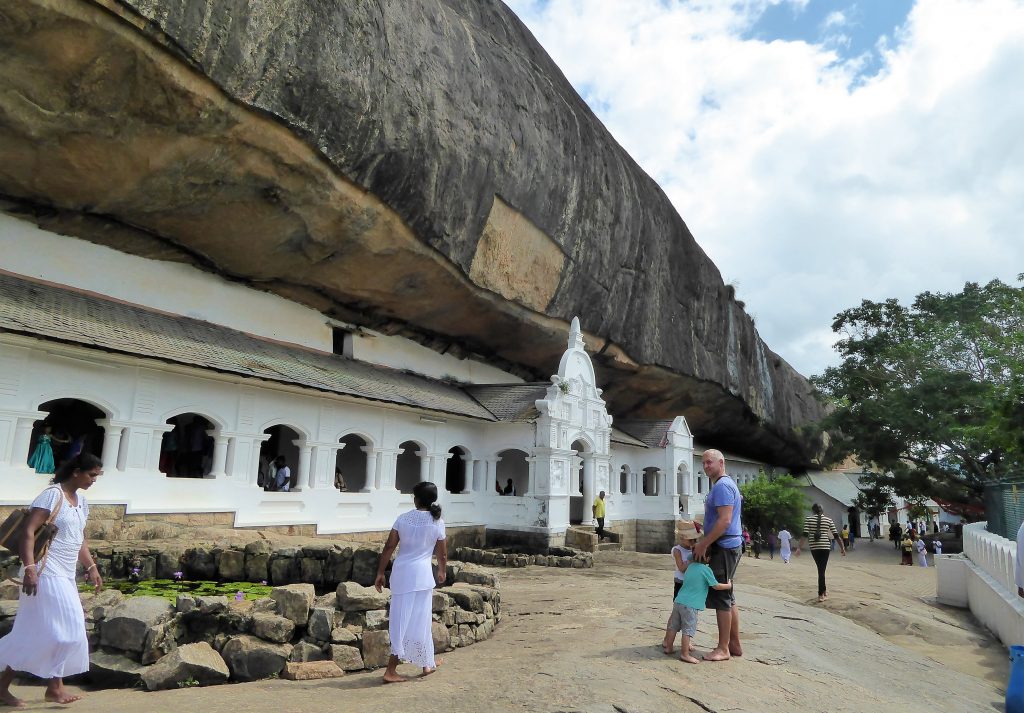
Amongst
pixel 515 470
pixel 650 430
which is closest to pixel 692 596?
pixel 515 470

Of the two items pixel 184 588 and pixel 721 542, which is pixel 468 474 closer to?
pixel 184 588

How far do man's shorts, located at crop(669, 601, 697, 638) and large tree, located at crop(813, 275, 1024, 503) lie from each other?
928 inches

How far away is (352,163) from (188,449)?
620cm

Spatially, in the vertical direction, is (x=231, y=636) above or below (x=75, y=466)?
below

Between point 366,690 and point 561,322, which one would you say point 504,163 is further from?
point 366,690

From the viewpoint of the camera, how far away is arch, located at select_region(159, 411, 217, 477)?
12938 mm

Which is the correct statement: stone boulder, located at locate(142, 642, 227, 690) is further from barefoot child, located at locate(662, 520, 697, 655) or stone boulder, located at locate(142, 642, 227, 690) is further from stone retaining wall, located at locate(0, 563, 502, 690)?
barefoot child, located at locate(662, 520, 697, 655)

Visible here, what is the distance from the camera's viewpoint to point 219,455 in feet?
40.5

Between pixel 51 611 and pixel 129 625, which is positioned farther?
pixel 129 625

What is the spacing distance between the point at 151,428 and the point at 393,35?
8.10 m

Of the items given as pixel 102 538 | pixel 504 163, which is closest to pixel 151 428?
pixel 102 538

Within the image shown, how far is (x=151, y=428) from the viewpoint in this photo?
1136 cm

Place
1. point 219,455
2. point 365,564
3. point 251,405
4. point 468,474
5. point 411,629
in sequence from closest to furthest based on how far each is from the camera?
point 411,629 < point 365,564 < point 219,455 < point 251,405 < point 468,474

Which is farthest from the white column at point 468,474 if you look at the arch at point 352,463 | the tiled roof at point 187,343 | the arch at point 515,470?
the arch at point 515,470
